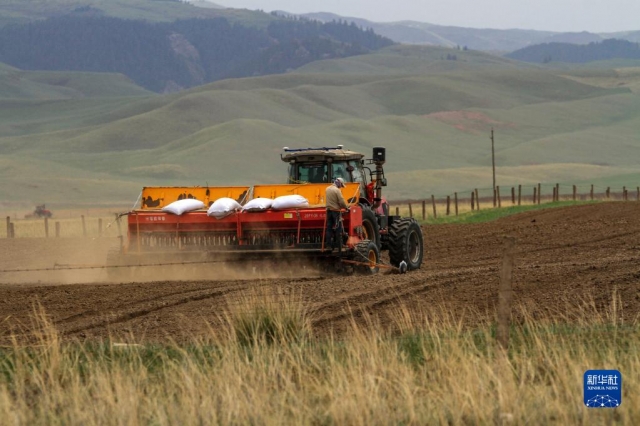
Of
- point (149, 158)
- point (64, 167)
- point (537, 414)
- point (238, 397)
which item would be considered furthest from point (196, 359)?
point (149, 158)

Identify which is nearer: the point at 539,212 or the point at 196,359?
the point at 196,359

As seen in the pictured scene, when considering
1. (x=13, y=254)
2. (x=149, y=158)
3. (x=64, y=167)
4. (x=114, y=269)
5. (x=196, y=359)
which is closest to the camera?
(x=196, y=359)

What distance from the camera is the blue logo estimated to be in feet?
29.2

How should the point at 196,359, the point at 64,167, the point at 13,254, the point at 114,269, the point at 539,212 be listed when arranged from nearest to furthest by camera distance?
1. the point at 196,359
2. the point at 114,269
3. the point at 13,254
4. the point at 539,212
5. the point at 64,167

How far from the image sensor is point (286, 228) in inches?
826

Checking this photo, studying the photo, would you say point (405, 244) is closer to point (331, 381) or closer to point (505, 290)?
point (505, 290)

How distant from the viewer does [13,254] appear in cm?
3291

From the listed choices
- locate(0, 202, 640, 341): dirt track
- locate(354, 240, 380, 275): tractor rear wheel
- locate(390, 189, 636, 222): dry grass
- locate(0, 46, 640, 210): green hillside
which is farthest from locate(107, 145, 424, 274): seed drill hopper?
locate(0, 46, 640, 210): green hillside

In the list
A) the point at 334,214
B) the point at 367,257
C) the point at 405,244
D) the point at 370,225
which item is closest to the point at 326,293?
the point at 334,214

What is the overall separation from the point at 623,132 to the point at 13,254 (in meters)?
145

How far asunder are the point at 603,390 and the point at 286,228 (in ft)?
40.5

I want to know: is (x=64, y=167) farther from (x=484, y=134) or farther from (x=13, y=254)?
(x=13, y=254)

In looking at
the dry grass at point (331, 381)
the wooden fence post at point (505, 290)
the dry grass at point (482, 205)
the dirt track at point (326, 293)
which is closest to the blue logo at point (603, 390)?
the dry grass at point (331, 381)

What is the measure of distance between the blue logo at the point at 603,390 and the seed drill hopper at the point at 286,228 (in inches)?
443
